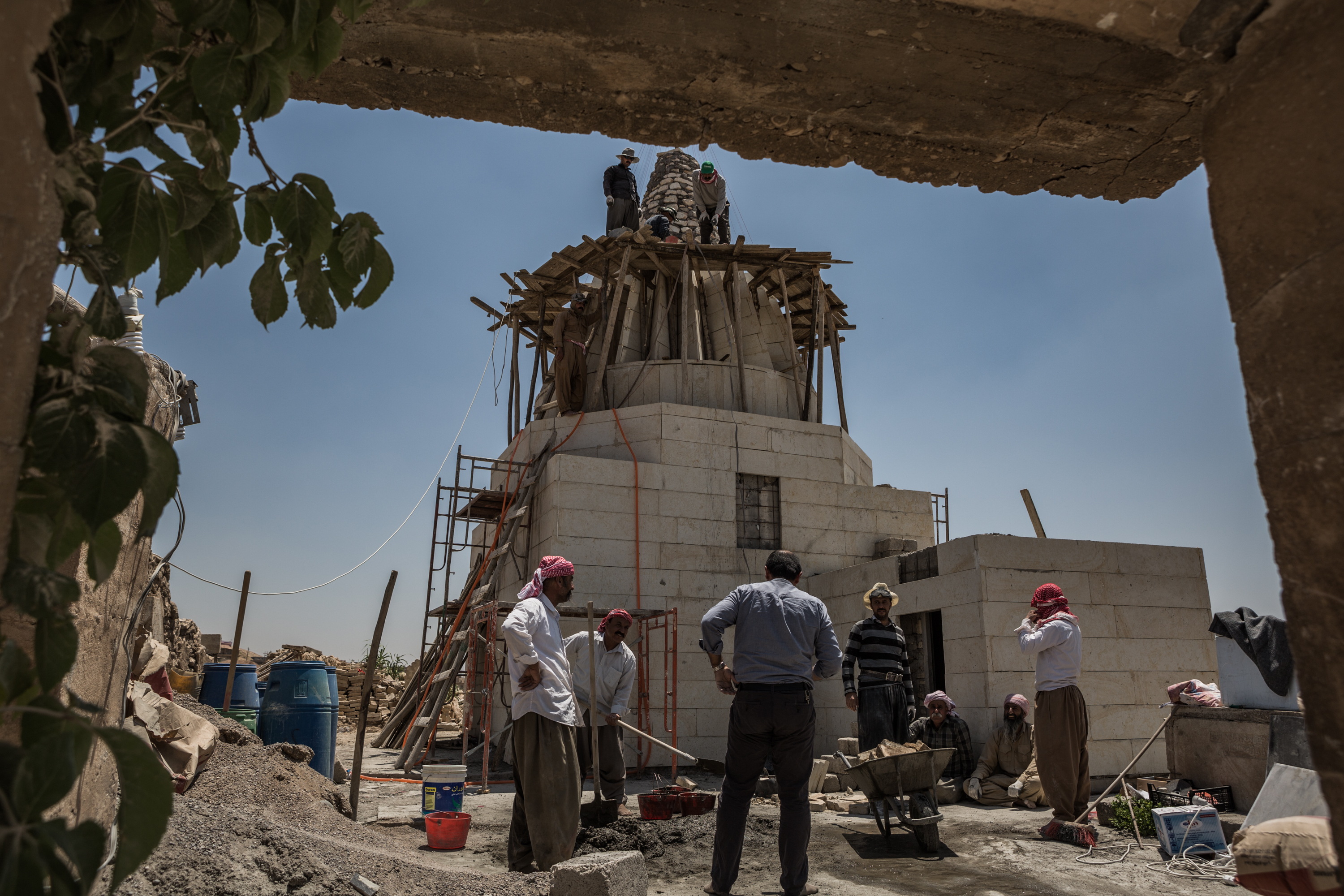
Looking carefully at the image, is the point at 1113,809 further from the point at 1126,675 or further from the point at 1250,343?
the point at 1250,343

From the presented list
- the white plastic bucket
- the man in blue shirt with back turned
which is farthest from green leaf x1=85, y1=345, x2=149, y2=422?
the white plastic bucket

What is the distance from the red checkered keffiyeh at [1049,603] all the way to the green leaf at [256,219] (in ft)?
20.0

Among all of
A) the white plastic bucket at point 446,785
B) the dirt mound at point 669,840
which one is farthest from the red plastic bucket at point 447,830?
the dirt mound at point 669,840

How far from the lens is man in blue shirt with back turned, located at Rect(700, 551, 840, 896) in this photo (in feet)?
15.5

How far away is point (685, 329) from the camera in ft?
50.1

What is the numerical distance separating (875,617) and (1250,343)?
6.09 meters

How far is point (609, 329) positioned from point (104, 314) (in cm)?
1391

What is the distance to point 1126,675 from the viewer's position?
930cm

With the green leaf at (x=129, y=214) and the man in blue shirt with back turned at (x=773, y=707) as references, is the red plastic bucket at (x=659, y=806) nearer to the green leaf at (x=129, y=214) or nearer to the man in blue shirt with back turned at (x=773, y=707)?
the man in blue shirt with back turned at (x=773, y=707)

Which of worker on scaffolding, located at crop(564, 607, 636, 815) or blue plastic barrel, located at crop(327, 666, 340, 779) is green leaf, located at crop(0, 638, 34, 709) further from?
blue plastic barrel, located at crop(327, 666, 340, 779)

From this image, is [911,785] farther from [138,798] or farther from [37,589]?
[37,589]

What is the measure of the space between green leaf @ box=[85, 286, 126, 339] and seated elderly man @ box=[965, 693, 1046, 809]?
8.14 meters

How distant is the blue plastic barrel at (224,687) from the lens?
311 inches

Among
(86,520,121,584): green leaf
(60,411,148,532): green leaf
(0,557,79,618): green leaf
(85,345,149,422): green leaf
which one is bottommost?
(0,557,79,618): green leaf
